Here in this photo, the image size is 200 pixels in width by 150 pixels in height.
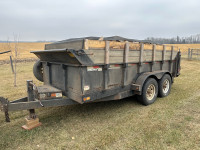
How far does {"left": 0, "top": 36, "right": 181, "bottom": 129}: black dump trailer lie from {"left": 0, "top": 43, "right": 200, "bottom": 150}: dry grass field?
0.39m

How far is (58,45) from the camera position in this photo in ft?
12.4

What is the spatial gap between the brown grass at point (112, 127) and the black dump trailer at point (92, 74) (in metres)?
0.40

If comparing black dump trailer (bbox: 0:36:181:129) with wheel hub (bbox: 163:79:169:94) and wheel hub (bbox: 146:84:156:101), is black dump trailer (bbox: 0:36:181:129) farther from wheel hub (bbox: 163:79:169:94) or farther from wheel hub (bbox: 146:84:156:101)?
wheel hub (bbox: 163:79:169:94)

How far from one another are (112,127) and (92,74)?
4.10ft

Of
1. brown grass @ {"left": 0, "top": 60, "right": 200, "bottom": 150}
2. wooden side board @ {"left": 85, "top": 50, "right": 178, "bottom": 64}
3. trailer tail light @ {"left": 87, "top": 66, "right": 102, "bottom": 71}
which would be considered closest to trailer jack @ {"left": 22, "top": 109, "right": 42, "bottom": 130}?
brown grass @ {"left": 0, "top": 60, "right": 200, "bottom": 150}

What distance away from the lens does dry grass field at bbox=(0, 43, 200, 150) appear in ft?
9.37

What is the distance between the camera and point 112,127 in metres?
3.42

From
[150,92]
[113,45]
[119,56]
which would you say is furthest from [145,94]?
[113,45]

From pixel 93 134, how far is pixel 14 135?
160cm

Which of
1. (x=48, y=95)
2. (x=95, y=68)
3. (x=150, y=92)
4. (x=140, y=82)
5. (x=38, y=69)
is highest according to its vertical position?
(x=95, y=68)

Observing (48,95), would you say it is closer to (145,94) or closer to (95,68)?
(95,68)

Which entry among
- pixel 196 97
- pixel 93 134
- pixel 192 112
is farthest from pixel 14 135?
pixel 196 97

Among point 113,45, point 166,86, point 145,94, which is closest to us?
point 113,45

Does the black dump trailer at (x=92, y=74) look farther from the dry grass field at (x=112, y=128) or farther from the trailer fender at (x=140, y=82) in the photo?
the dry grass field at (x=112, y=128)
